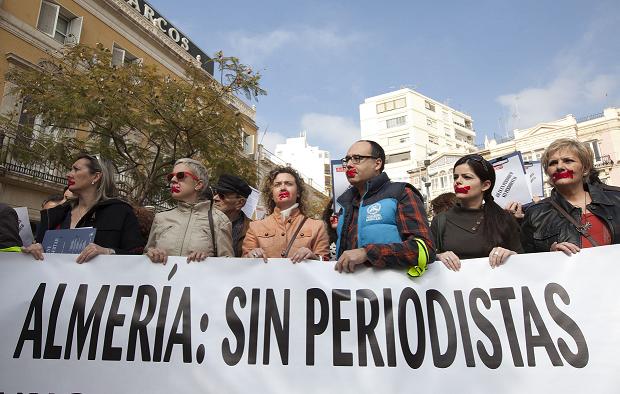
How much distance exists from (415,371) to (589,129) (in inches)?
1722

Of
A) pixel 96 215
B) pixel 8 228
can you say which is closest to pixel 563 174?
pixel 96 215

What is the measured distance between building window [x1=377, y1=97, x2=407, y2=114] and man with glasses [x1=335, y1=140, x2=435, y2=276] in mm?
63579

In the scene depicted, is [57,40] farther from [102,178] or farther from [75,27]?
[102,178]

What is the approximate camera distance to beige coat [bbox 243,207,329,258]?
3.14 meters

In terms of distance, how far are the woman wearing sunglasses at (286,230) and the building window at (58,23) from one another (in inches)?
573

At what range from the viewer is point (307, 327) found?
2354 mm

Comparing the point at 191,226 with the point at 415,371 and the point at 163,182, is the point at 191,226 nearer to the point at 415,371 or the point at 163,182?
the point at 415,371

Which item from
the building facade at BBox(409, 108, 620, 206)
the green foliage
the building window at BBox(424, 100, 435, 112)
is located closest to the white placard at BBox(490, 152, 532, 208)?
the green foliage

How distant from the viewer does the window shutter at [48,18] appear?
15062 millimetres

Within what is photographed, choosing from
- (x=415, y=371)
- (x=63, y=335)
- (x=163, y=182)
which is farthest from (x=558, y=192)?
(x=163, y=182)

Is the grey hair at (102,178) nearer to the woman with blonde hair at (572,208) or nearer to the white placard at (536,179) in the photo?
the woman with blonde hair at (572,208)

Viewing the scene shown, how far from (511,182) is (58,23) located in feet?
56.3

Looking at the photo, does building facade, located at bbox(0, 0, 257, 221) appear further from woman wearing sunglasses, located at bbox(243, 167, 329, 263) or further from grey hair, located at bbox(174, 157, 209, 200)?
woman wearing sunglasses, located at bbox(243, 167, 329, 263)

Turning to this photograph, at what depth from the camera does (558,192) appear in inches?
112
